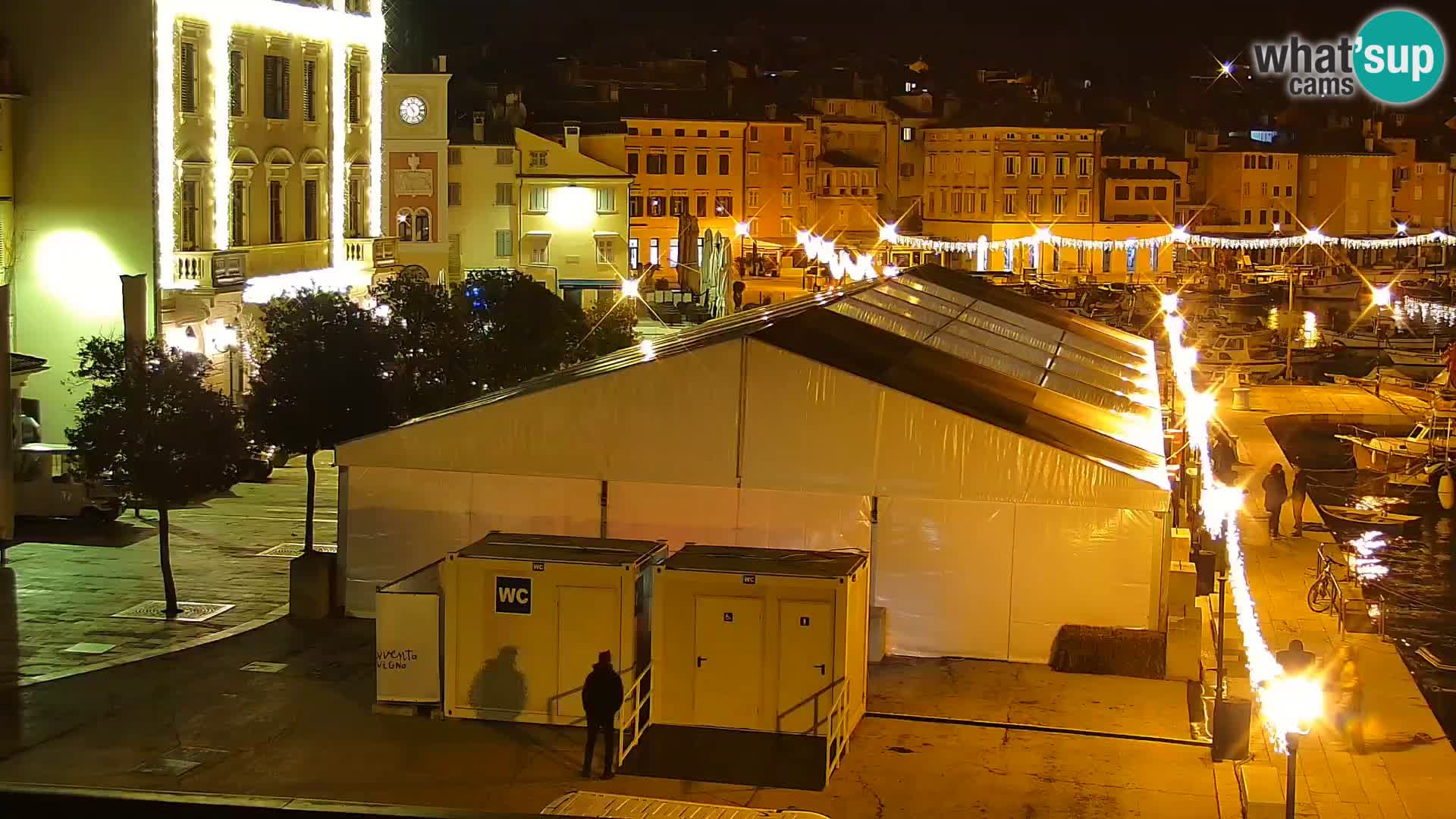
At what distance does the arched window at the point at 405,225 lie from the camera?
58.9 m

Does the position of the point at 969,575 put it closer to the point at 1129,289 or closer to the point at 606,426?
the point at 606,426

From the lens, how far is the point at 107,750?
14820 millimetres

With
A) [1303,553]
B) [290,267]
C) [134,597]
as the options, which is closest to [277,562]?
[134,597]

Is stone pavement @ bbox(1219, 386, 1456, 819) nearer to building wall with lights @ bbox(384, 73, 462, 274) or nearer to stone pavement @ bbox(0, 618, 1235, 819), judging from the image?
stone pavement @ bbox(0, 618, 1235, 819)

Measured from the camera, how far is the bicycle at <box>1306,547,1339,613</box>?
21.3 metres

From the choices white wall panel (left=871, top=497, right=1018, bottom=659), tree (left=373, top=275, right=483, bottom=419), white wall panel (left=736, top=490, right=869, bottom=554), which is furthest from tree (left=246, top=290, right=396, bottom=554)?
white wall panel (left=871, top=497, right=1018, bottom=659)

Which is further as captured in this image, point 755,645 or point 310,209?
point 310,209

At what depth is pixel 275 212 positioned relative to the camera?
3919 cm

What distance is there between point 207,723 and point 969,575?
7.28 metres

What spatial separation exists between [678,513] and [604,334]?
50.4ft

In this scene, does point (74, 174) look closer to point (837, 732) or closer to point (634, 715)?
point (634, 715)

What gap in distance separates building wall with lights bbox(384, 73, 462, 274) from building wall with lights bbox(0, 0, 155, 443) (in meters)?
23.9

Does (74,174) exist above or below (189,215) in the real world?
above

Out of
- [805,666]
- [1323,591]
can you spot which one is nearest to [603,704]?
[805,666]
